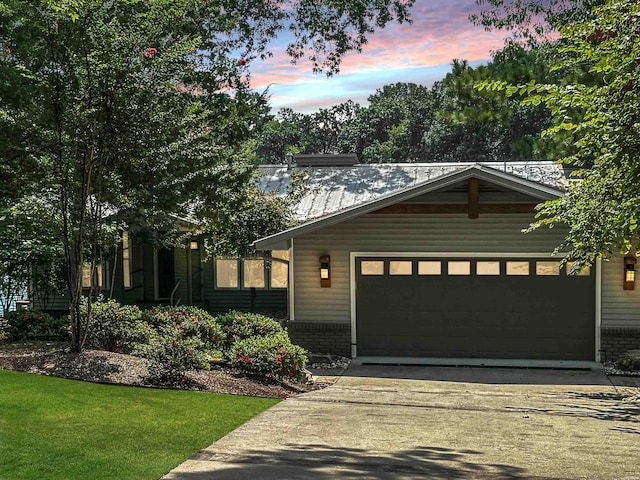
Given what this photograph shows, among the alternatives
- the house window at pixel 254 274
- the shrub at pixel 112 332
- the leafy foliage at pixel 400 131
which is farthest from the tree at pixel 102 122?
the leafy foliage at pixel 400 131

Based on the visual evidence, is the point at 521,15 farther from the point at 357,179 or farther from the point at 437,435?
the point at 437,435

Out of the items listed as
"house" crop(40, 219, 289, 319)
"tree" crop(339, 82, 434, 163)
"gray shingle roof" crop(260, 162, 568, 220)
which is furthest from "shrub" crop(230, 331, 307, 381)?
"tree" crop(339, 82, 434, 163)

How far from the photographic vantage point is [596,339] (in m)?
16.2

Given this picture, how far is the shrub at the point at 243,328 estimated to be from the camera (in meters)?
15.4

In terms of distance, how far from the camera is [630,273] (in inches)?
621

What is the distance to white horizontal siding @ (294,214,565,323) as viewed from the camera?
16.4 metres

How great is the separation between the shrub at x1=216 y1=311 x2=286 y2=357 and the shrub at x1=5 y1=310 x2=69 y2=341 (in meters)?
3.17

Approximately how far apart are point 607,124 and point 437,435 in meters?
4.40

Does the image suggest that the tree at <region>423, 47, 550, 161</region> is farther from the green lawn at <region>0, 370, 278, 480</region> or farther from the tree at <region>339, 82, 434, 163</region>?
the tree at <region>339, 82, 434, 163</region>

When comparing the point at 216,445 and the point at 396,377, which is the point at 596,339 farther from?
the point at 216,445

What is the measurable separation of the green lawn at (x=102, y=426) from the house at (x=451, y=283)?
20.5 ft

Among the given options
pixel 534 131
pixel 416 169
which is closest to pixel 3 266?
pixel 416 169

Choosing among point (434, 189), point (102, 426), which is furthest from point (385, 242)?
point (102, 426)

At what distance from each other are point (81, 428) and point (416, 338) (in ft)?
32.7
